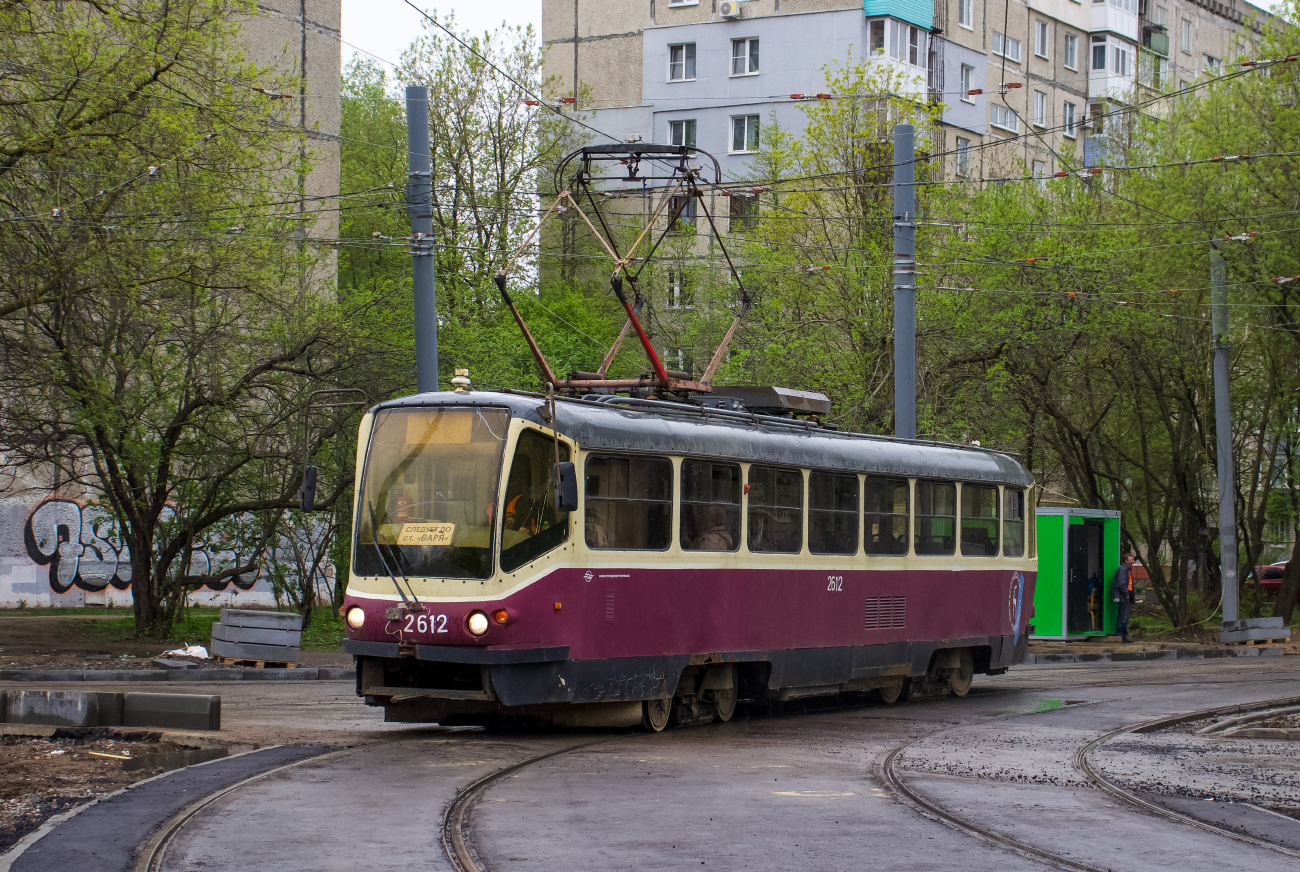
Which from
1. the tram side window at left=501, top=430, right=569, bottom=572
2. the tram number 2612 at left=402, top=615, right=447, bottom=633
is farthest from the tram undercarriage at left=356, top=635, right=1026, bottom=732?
the tram side window at left=501, top=430, right=569, bottom=572

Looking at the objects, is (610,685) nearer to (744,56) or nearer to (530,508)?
(530,508)

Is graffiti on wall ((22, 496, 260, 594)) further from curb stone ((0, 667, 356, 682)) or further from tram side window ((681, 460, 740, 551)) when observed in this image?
tram side window ((681, 460, 740, 551))

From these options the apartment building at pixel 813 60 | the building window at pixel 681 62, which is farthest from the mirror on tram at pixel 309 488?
the building window at pixel 681 62

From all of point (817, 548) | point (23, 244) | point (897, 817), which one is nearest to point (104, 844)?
point (897, 817)

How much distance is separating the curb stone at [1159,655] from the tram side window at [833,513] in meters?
10.7

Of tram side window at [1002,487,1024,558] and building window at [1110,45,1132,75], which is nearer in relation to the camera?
tram side window at [1002,487,1024,558]

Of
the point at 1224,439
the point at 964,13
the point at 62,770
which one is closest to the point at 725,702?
the point at 62,770

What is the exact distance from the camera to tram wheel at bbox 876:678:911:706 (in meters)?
17.7

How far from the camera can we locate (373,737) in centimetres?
1303

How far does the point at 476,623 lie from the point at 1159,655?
19.2 metres

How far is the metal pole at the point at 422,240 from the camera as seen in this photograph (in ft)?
56.8

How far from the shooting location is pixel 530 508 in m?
12.6

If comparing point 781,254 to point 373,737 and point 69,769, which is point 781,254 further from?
point 69,769

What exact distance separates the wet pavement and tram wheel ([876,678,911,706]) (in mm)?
1518
